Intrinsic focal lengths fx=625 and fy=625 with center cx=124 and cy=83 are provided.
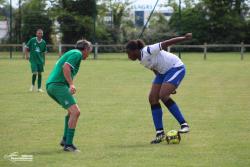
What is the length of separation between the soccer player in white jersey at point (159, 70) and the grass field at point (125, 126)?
38 centimetres

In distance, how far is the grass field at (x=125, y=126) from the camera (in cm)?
812

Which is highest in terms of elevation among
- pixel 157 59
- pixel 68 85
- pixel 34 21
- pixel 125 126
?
pixel 157 59

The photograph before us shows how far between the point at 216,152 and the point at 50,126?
3.64 metres

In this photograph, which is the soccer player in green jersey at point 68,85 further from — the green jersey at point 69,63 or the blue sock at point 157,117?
the blue sock at point 157,117

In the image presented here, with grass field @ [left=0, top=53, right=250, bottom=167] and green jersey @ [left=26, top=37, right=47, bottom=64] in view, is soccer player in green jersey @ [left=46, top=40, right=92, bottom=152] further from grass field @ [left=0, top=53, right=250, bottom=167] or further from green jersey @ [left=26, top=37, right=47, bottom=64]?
green jersey @ [left=26, top=37, right=47, bottom=64]

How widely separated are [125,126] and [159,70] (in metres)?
1.79

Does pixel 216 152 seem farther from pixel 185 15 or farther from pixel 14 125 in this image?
pixel 185 15

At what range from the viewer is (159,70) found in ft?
31.8

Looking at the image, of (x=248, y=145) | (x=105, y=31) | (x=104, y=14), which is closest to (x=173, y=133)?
(x=248, y=145)

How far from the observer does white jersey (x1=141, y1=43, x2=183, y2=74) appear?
932 cm

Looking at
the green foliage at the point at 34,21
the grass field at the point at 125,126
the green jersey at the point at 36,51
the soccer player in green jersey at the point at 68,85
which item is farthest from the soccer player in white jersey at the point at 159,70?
the green foliage at the point at 34,21

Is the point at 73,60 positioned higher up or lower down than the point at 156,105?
higher up


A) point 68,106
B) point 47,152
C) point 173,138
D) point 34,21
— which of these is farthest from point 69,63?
point 34,21

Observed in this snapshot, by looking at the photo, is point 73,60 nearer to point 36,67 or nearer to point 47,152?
point 47,152
